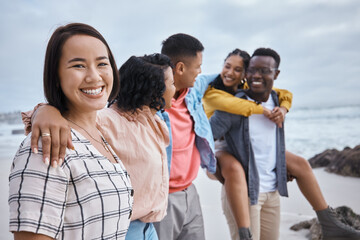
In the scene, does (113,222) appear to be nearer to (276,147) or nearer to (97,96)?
(97,96)

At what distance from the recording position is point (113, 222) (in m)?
1.01

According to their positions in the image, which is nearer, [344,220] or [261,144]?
[261,144]

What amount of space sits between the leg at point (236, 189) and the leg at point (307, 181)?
1.74 ft

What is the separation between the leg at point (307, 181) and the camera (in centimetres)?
259

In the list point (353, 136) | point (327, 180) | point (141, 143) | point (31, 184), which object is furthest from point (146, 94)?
point (353, 136)

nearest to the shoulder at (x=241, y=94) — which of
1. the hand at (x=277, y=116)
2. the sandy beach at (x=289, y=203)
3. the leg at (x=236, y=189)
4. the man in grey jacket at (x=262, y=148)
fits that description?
the man in grey jacket at (x=262, y=148)

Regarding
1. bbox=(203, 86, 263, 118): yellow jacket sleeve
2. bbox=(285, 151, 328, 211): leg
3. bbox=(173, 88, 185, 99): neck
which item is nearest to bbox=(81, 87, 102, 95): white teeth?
bbox=(173, 88, 185, 99): neck

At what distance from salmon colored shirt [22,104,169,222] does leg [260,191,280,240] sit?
49.5 inches

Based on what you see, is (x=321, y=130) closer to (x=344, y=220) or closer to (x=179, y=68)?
(x=344, y=220)

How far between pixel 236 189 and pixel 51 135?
5.50 ft

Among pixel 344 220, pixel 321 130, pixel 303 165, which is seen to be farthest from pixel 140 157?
pixel 321 130

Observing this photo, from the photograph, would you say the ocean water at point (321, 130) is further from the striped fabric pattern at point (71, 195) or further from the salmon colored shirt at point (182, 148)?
the striped fabric pattern at point (71, 195)

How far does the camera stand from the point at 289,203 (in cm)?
476

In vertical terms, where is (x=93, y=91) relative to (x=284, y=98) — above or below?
above
